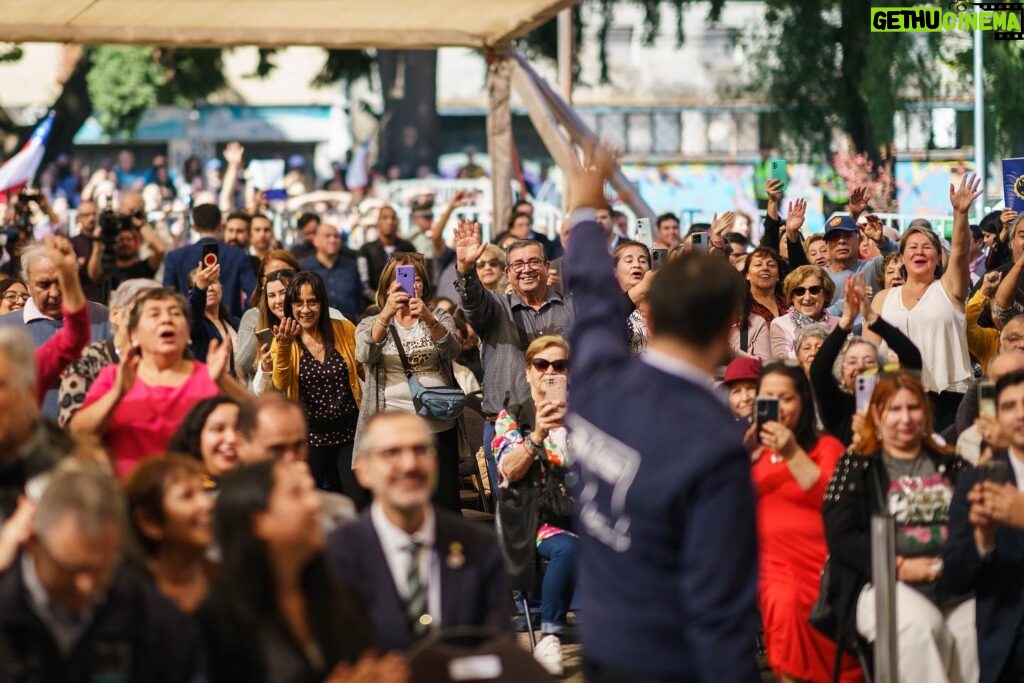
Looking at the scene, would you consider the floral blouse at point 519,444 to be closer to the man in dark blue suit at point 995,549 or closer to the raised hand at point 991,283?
the man in dark blue suit at point 995,549

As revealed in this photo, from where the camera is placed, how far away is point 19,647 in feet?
15.9

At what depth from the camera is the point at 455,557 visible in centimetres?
543

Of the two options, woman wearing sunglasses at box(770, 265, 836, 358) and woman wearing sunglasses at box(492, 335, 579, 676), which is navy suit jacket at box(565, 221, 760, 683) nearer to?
woman wearing sunglasses at box(492, 335, 579, 676)

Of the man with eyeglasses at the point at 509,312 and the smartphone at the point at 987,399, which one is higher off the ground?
the man with eyeglasses at the point at 509,312

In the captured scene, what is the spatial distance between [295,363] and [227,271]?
11.5 feet

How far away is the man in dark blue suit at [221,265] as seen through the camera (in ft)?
41.5

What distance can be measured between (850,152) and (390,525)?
21.4m

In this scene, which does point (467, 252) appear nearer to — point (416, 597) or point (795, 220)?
point (795, 220)

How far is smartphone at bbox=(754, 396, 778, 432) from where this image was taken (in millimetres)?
7555

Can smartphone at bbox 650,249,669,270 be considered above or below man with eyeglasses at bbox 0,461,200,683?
above

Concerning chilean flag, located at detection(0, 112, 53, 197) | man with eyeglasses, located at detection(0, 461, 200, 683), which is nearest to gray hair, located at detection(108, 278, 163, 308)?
man with eyeglasses, located at detection(0, 461, 200, 683)

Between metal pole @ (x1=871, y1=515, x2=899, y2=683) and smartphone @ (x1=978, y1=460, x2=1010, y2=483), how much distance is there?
25.2 inches

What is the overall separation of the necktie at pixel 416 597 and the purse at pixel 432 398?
4.43 m

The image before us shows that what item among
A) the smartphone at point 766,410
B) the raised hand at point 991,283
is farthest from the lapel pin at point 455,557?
the raised hand at point 991,283
